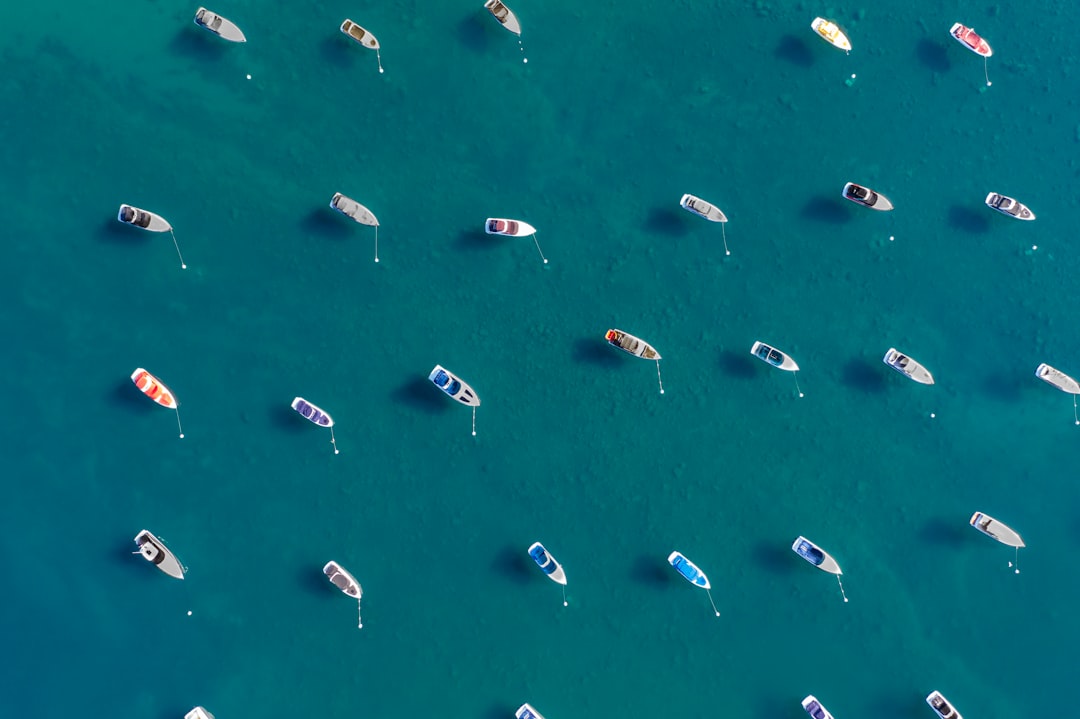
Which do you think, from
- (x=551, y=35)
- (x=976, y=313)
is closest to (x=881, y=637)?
(x=976, y=313)

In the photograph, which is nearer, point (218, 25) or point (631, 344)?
point (631, 344)

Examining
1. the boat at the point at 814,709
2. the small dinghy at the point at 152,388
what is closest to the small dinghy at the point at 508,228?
the small dinghy at the point at 152,388

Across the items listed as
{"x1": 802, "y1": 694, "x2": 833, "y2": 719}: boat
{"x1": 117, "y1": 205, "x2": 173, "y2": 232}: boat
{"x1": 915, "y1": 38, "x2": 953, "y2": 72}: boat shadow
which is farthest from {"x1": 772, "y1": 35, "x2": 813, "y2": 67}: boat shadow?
{"x1": 117, "y1": 205, "x2": 173, "y2": 232}: boat

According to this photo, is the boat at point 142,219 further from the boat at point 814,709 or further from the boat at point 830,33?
the boat at point 814,709

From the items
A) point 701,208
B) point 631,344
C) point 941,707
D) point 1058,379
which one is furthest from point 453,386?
point 1058,379

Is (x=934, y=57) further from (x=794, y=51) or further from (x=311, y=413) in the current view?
(x=311, y=413)

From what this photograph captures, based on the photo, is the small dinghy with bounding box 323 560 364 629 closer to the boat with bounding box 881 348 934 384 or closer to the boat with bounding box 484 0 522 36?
the boat with bounding box 484 0 522 36
